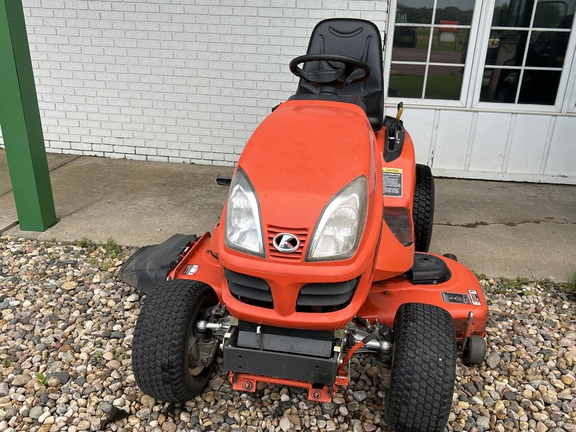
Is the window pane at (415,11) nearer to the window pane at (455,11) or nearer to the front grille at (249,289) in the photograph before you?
the window pane at (455,11)

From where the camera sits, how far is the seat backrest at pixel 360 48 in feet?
10.6

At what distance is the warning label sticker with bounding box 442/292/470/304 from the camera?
96.0 inches

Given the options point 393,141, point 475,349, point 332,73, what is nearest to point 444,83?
point 393,141

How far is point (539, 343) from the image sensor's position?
272 centimetres

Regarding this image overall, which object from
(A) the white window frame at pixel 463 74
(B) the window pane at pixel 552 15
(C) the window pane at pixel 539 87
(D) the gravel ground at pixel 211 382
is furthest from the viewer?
(C) the window pane at pixel 539 87

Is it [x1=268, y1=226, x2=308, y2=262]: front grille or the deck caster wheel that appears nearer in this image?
[x1=268, y1=226, x2=308, y2=262]: front grille

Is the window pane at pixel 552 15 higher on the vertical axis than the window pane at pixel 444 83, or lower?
higher

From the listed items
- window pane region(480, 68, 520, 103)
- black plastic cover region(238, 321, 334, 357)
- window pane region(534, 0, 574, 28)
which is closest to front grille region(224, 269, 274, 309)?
black plastic cover region(238, 321, 334, 357)

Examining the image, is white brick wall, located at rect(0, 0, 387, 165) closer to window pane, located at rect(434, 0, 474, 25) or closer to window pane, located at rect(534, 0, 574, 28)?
window pane, located at rect(434, 0, 474, 25)

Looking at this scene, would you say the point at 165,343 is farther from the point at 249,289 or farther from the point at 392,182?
the point at 392,182

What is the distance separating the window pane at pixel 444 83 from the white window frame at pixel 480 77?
1.9 inches

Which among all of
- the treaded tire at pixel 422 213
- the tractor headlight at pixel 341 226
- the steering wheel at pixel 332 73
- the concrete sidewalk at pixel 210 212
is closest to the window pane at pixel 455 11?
the concrete sidewalk at pixel 210 212

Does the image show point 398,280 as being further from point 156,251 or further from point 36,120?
point 36,120

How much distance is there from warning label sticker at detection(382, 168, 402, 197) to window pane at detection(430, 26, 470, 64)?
2.57 meters
